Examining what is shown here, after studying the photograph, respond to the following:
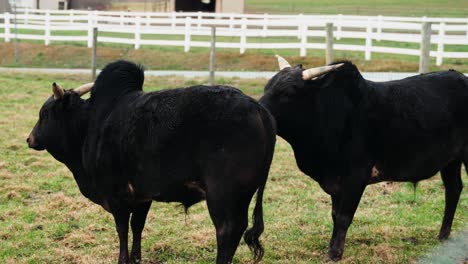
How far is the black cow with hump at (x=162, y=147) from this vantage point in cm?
550

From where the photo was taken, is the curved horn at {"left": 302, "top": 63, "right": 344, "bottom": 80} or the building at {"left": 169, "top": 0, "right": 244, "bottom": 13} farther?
the building at {"left": 169, "top": 0, "right": 244, "bottom": 13}

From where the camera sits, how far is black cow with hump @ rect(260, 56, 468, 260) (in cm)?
674

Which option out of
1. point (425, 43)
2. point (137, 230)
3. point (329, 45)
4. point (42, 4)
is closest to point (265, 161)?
point (137, 230)

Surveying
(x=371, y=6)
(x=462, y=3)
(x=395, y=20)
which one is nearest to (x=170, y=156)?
(x=395, y=20)

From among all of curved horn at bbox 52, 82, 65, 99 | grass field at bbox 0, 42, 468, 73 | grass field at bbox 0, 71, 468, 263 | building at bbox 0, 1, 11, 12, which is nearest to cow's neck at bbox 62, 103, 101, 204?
curved horn at bbox 52, 82, 65, 99

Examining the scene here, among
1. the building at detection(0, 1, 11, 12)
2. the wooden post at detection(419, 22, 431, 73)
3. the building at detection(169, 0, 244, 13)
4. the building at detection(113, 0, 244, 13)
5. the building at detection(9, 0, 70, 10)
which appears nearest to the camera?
the wooden post at detection(419, 22, 431, 73)

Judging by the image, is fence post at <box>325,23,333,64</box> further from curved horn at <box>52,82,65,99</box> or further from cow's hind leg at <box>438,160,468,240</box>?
curved horn at <box>52,82,65,99</box>

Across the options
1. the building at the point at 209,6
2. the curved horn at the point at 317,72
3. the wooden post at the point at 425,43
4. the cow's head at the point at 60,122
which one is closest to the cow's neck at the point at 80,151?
the cow's head at the point at 60,122

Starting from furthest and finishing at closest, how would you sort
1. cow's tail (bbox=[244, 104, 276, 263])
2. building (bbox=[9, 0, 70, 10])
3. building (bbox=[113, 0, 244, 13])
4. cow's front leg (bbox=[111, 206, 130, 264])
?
1. building (bbox=[9, 0, 70, 10])
2. building (bbox=[113, 0, 244, 13])
3. cow's front leg (bbox=[111, 206, 130, 264])
4. cow's tail (bbox=[244, 104, 276, 263])

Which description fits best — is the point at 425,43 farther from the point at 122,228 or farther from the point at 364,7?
the point at 364,7

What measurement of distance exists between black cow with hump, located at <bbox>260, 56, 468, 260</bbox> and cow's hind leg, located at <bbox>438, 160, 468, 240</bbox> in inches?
20.4

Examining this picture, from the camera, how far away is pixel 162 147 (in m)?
5.73

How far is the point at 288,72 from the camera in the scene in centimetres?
691

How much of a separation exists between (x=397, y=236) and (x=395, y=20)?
2489 cm
